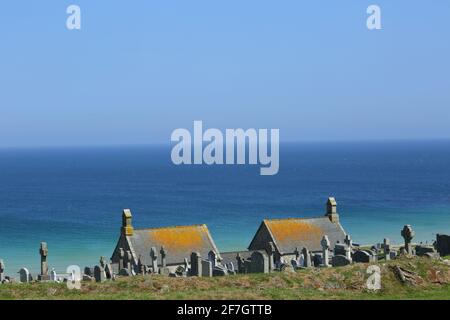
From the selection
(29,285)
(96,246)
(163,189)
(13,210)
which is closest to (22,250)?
(96,246)

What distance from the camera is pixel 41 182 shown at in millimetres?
197125

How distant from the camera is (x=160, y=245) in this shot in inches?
1700

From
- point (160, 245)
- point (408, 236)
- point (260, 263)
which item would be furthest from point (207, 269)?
point (408, 236)

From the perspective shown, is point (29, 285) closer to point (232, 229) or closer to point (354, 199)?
point (232, 229)

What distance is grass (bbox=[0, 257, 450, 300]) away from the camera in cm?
2303

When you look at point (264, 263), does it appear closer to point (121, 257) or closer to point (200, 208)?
point (121, 257)

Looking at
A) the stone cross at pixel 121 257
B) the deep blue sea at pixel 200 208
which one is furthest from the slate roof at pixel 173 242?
the deep blue sea at pixel 200 208

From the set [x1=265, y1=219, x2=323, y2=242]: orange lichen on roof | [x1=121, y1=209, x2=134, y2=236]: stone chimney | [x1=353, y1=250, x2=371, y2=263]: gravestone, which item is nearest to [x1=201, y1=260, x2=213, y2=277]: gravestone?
[x1=353, y1=250, x2=371, y2=263]: gravestone

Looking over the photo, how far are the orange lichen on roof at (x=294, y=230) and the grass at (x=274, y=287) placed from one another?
664 inches

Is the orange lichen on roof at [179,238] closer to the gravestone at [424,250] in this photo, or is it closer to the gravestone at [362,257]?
the gravestone at [362,257]

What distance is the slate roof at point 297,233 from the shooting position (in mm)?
45375
